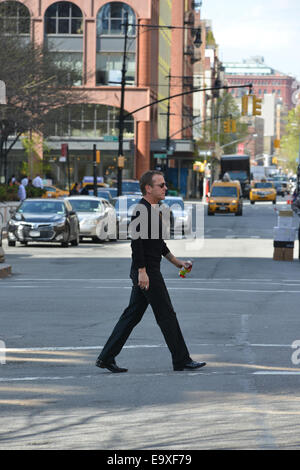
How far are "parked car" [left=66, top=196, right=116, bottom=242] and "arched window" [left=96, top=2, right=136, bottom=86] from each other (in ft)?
152

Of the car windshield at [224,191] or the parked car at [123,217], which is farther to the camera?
the car windshield at [224,191]

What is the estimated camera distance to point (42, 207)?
1352 inches

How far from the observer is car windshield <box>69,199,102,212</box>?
124 feet

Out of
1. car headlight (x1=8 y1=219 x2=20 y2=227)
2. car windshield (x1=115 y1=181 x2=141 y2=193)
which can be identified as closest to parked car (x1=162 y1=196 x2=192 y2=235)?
car headlight (x1=8 y1=219 x2=20 y2=227)

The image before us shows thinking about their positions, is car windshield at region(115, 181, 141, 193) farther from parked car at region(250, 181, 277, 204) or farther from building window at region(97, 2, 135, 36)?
parked car at region(250, 181, 277, 204)

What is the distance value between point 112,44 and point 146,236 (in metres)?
75.9

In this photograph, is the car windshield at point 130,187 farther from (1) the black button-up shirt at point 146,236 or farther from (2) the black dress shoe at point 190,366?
(1) the black button-up shirt at point 146,236

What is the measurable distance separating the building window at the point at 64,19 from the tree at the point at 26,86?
28.2 meters

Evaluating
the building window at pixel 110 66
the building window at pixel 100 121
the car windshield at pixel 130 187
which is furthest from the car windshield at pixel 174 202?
the building window at pixel 110 66

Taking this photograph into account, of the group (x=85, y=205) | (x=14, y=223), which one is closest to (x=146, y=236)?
(x=14, y=223)

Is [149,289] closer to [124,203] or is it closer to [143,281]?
[143,281]

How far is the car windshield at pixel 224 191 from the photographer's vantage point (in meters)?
63.0

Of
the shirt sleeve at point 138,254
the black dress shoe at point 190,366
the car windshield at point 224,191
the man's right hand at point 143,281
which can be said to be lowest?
the car windshield at point 224,191
